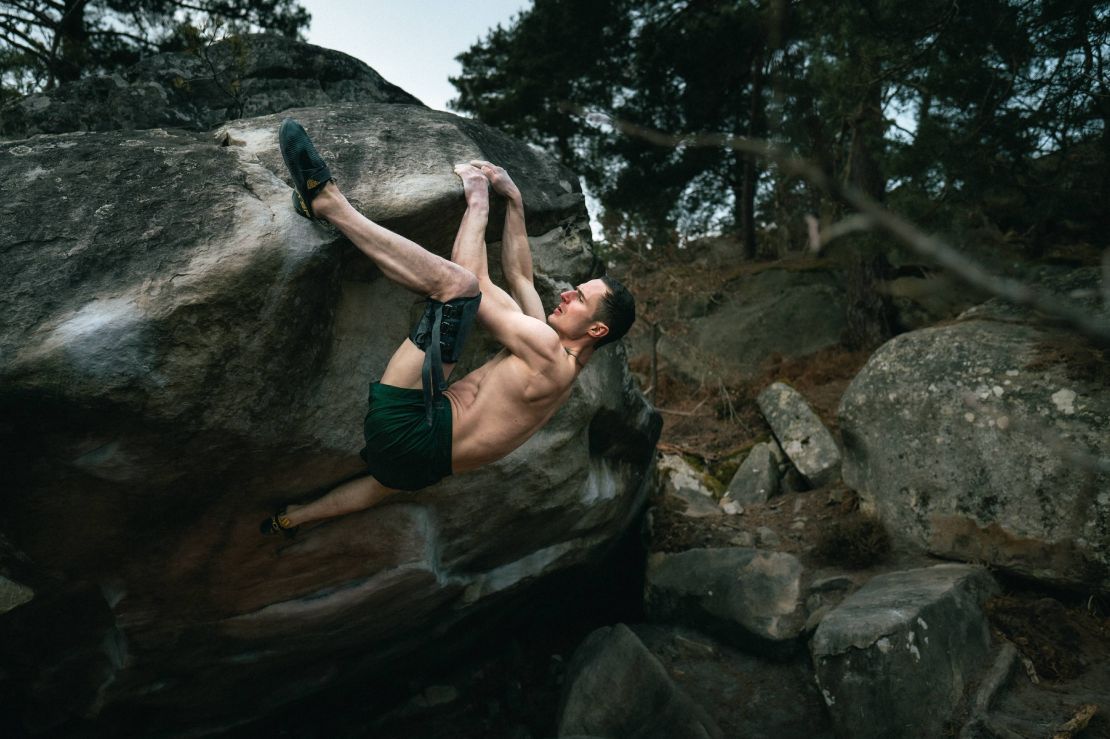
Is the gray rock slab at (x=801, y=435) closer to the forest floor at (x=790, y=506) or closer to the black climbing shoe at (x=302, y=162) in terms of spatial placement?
the forest floor at (x=790, y=506)

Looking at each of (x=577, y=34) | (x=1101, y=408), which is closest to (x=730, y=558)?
(x=1101, y=408)

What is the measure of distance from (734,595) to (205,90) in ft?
17.2

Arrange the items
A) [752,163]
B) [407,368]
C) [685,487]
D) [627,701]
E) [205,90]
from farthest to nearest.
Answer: [752,163] < [685,487] < [627,701] < [205,90] < [407,368]

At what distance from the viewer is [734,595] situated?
241 inches

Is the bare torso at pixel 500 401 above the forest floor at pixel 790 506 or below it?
above

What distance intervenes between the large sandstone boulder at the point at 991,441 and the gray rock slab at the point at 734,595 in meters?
1.12

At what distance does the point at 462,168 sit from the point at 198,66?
8.02 ft

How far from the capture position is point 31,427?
3.32 metres

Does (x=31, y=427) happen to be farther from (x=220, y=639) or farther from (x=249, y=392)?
(x=220, y=639)

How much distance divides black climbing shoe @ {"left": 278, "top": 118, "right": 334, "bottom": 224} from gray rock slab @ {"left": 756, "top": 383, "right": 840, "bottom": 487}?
637 cm

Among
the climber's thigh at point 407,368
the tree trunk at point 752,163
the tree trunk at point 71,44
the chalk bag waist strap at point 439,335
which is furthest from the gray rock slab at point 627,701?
the tree trunk at point 752,163

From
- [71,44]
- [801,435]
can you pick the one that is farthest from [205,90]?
[801,435]

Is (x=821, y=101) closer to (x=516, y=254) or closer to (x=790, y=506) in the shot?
(x=790, y=506)

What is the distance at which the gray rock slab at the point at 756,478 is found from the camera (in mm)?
8492
